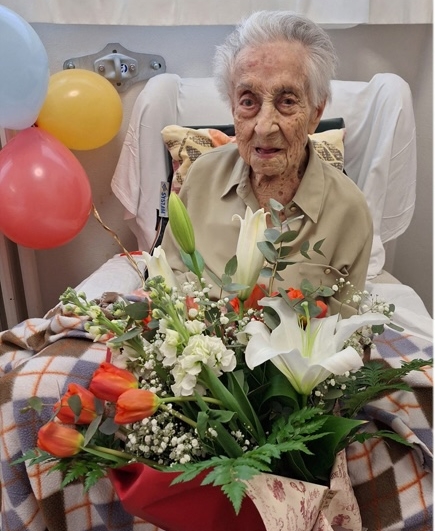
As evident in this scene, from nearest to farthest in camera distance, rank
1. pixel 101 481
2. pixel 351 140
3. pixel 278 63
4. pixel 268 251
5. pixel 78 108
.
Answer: pixel 268 251 < pixel 101 481 < pixel 278 63 < pixel 78 108 < pixel 351 140

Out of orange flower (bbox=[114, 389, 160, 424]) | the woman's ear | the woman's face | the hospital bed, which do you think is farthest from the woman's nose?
orange flower (bbox=[114, 389, 160, 424])

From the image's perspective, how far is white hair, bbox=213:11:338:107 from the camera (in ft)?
3.76

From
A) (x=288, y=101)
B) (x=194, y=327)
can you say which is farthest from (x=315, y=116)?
(x=194, y=327)

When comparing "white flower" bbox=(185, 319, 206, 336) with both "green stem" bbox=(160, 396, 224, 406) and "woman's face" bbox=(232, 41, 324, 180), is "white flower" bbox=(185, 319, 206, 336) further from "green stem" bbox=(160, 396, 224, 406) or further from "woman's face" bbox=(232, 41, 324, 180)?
"woman's face" bbox=(232, 41, 324, 180)

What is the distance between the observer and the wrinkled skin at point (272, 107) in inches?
45.1

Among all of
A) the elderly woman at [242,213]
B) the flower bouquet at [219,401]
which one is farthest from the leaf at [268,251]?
the elderly woman at [242,213]

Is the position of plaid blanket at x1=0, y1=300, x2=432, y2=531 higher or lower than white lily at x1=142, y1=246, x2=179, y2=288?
lower

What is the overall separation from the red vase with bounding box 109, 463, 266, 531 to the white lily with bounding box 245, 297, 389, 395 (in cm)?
15

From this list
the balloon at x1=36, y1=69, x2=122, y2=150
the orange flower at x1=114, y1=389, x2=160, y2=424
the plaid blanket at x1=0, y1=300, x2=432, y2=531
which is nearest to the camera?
the orange flower at x1=114, y1=389, x2=160, y2=424

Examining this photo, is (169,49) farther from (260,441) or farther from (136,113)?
(260,441)

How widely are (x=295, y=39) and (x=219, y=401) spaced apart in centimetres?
82

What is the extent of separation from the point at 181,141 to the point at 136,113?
0.72 feet

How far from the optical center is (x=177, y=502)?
0.63m

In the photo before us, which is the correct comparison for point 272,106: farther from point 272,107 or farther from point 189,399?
point 189,399
